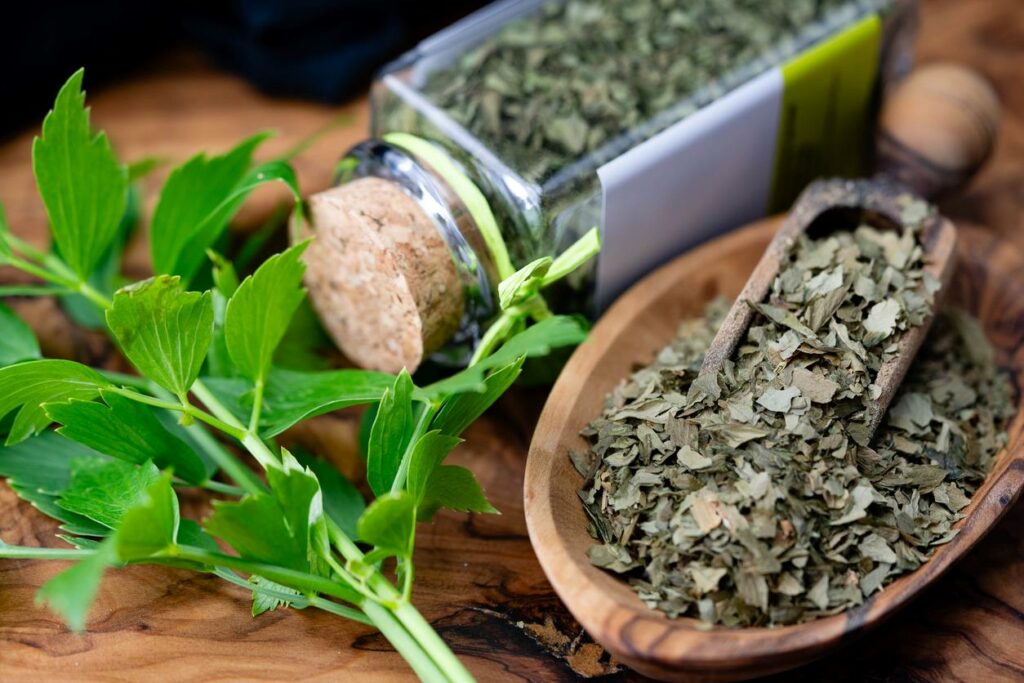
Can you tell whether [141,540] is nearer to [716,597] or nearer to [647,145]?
[716,597]

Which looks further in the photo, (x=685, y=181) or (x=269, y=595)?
(x=685, y=181)

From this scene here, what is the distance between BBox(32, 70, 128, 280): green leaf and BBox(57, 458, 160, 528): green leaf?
8.6 inches

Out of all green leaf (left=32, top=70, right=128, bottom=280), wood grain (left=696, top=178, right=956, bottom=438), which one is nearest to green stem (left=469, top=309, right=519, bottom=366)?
wood grain (left=696, top=178, right=956, bottom=438)

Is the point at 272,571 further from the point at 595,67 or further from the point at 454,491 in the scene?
the point at 595,67

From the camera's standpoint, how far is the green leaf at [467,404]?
719 millimetres

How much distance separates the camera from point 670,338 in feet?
2.96

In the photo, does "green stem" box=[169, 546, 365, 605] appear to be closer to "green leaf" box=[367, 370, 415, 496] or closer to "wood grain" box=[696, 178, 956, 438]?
"green leaf" box=[367, 370, 415, 496]

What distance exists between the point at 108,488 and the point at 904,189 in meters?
0.69

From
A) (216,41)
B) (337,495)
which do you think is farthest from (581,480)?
(216,41)

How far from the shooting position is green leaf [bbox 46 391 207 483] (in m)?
0.71

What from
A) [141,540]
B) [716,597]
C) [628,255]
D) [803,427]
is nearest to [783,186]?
[628,255]

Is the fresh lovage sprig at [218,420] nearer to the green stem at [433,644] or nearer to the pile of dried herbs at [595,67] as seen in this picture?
the green stem at [433,644]

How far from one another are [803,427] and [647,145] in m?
0.28

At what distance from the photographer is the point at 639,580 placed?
69 cm
